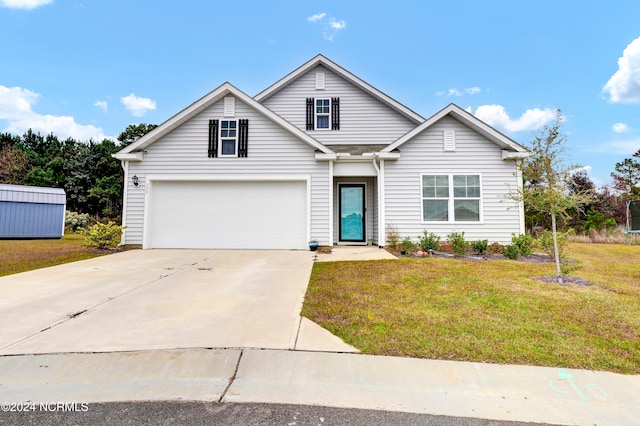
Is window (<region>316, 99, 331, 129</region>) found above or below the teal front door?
above

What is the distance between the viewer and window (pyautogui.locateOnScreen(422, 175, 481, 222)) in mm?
10859

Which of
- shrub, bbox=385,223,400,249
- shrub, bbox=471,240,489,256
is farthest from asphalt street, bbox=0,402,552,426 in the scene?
shrub, bbox=385,223,400,249

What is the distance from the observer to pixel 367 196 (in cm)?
1229

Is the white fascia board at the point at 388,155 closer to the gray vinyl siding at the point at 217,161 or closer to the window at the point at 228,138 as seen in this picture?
the gray vinyl siding at the point at 217,161

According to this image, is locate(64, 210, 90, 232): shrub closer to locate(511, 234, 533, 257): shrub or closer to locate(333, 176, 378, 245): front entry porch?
locate(333, 176, 378, 245): front entry porch

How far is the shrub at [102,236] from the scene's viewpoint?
10.4 metres

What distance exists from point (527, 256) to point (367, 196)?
5.57 metres

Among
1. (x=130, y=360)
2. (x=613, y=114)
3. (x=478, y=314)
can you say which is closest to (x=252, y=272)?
(x=130, y=360)

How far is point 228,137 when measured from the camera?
37.0ft

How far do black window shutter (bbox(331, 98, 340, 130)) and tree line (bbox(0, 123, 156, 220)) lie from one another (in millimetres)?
20771

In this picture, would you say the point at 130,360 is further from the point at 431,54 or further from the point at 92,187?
the point at 92,187

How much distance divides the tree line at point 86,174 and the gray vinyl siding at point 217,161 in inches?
736

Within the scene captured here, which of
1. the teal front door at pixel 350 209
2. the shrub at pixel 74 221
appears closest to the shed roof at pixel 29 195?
the shrub at pixel 74 221

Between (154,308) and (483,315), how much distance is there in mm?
4472
